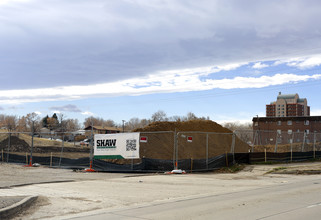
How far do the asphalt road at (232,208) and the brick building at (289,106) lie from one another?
177445 mm

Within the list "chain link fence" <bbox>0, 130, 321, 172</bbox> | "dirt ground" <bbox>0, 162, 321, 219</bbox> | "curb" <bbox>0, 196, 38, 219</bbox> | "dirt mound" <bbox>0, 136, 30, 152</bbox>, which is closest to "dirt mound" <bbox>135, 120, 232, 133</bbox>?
"chain link fence" <bbox>0, 130, 321, 172</bbox>

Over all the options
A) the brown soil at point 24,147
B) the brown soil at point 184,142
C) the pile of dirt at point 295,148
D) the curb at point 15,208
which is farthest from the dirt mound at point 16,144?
the curb at point 15,208

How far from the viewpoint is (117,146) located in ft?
72.0

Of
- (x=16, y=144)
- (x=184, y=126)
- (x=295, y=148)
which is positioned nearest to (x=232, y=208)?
(x=184, y=126)

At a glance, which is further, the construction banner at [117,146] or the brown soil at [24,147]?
the brown soil at [24,147]

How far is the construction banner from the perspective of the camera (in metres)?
21.3

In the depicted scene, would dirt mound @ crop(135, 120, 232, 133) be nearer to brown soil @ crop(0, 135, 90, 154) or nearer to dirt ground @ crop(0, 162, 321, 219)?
brown soil @ crop(0, 135, 90, 154)

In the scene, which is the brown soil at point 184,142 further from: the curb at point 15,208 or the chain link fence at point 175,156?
the curb at point 15,208

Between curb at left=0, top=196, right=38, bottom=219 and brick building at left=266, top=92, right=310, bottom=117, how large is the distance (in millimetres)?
180806

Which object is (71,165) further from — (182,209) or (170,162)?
(182,209)

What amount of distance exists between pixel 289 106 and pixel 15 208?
628 feet

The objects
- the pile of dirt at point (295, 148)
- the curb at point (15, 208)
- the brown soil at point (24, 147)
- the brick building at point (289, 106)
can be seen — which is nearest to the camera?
the curb at point (15, 208)

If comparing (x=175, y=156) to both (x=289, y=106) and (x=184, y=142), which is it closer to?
(x=184, y=142)

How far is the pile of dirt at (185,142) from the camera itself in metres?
29.6
